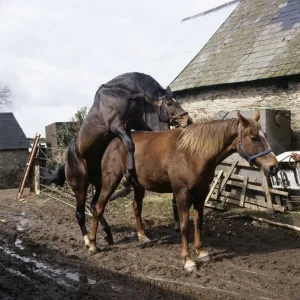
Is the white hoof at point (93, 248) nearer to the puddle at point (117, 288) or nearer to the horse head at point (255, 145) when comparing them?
the puddle at point (117, 288)

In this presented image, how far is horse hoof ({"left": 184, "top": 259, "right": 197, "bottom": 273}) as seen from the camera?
4996 millimetres

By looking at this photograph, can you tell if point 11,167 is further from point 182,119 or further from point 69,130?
point 182,119

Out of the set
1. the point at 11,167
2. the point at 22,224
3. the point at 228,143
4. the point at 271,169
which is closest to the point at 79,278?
the point at 228,143

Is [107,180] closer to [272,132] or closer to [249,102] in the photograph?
[272,132]

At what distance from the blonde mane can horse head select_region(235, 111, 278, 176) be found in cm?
20

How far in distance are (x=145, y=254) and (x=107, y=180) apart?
1.30m

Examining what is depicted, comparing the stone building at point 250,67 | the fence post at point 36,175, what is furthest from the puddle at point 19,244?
the fence post at point 36,175

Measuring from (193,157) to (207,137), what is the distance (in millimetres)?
331

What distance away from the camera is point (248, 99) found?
11.0m

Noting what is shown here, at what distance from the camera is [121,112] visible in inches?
234

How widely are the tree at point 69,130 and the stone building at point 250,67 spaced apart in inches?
189

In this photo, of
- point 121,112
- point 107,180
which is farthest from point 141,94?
point 107,180

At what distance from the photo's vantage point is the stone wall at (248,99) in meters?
10.0

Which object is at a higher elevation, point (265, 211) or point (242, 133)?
point (242, 133)
